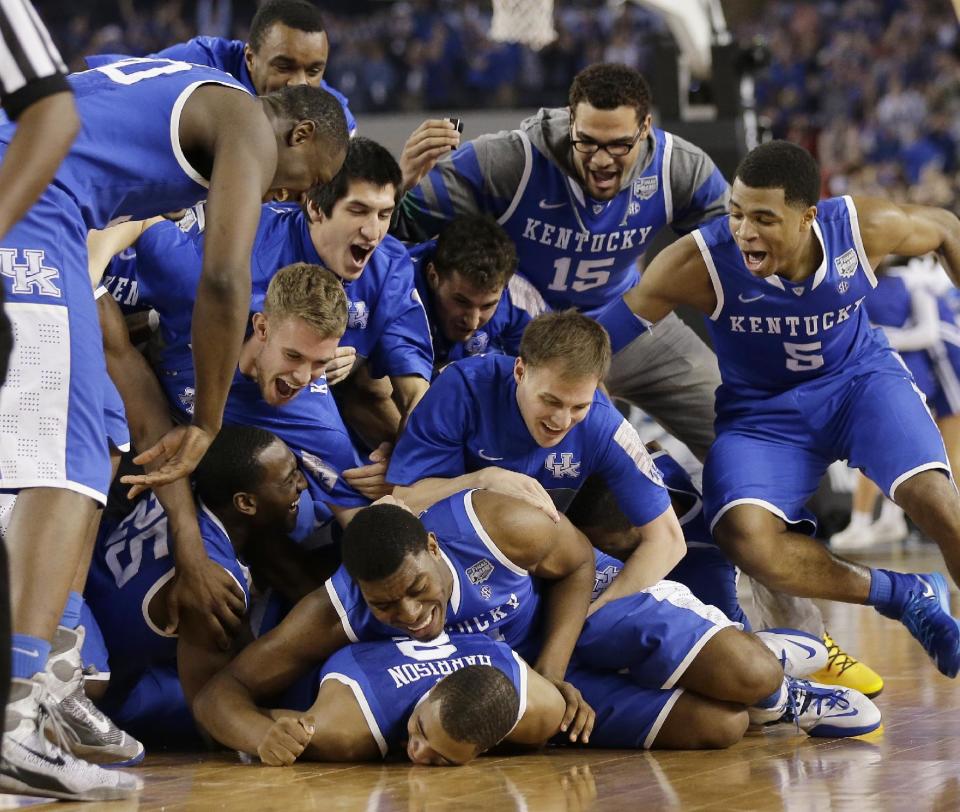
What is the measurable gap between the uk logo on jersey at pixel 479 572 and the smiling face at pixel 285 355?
2.90ft

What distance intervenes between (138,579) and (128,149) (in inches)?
64.1

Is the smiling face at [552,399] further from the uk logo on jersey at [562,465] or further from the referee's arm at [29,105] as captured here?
the referee's arm at [29,105]

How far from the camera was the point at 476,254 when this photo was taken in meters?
5.27

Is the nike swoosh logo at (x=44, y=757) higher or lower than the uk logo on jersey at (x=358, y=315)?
lower

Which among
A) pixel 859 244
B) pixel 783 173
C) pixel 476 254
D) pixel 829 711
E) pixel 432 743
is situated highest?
pixel 783 173

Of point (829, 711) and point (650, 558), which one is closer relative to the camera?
point (829, 711)

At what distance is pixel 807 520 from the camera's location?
554 centimetres

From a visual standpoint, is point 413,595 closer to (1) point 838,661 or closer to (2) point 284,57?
(1) point 838,661

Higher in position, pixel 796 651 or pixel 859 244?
pixel 859 244

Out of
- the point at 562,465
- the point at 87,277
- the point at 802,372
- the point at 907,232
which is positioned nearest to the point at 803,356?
the point at 802,372

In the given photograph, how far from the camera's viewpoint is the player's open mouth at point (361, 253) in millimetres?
5051

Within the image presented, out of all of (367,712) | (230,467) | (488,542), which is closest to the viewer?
(367,712)

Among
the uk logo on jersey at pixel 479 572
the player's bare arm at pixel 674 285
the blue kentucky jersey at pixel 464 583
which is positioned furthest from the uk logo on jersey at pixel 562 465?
the player's bare arm at pixel 674 285

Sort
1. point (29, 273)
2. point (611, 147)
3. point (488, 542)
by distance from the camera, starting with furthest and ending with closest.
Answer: point (611, 147) → point (488, 542) → point (29, 273)
